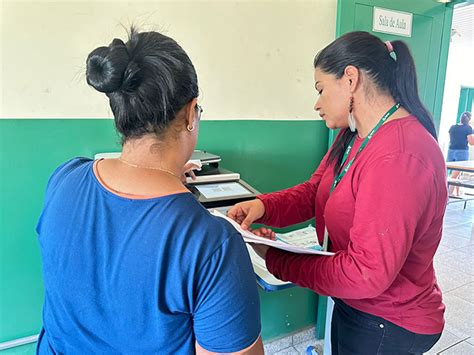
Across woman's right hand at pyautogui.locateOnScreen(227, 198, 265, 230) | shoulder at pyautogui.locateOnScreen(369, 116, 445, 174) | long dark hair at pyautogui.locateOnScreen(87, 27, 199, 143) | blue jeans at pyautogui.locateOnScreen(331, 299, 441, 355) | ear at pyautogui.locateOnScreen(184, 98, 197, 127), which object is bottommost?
blue jeans at pyautogui.locateOnScreen(331, 299, 441, 355)

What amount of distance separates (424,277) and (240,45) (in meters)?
1.26

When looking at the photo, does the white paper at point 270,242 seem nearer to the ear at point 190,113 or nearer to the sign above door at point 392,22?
the ear at point 190,113

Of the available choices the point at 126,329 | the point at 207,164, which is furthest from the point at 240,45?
the point at 126,329

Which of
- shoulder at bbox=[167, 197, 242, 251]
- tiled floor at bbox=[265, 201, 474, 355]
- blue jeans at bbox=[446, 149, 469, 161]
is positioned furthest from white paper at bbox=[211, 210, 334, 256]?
blue jeans at bbox=[446, 149, 469, 161]

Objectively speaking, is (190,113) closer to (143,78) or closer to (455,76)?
(143,78)

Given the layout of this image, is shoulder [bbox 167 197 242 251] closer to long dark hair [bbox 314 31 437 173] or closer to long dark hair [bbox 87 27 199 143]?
long dark hair [bbox 87 27 199 143]

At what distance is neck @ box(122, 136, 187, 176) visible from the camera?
2.10 ft

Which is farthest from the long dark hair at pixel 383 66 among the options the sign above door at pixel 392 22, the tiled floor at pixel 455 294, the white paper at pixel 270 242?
the tiled floor at pixel 455 294

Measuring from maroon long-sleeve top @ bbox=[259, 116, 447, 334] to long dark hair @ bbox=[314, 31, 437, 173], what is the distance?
7 cm

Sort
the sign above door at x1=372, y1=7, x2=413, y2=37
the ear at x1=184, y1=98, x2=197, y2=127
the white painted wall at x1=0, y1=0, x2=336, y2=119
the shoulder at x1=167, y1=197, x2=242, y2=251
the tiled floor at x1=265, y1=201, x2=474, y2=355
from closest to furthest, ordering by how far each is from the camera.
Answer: the shoulder at x1=167, y1=197, x2=242, y2=251 < the ear at x1=184, y1=98, x2=197, y2=127 < the white painted wall at x1=0, y1=0, x2=336, y2=119 < the sign above door at x1=372, y1=7, x2=413, y2=37 < the tiled floor at x1=265, y1=201, x2=474, y2=355

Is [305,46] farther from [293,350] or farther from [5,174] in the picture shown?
[293,350]

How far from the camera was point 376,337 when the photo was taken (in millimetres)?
965

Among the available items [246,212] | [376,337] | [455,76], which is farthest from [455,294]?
[455,76]

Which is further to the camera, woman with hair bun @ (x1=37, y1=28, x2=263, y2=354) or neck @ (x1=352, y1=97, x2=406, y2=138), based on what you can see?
neck @ (x1=352, y1=97, x2=406, y2=138)
